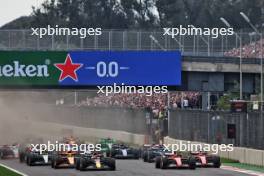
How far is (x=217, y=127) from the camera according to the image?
169 feet

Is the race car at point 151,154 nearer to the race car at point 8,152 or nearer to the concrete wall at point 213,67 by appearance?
the race car at point 8,152

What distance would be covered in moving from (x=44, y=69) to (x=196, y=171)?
2118cm

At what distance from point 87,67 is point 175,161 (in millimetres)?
17418

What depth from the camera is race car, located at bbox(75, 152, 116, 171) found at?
130ft

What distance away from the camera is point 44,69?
191ft

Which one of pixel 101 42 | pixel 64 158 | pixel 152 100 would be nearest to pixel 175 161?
pixel 64 158

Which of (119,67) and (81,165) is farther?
(119,67)

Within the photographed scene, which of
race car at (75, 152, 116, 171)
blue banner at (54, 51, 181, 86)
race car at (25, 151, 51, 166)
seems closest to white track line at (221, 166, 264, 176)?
race car at (75, 152, 116, 171)

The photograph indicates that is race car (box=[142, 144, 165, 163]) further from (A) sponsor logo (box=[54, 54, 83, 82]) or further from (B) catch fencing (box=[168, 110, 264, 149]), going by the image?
(A) sponsor logo (box=[54, 54, 83, 82])

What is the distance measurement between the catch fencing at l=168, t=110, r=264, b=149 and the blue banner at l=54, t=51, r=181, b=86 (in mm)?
3056

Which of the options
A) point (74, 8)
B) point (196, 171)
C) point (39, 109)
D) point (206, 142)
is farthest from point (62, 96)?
point (196, 171)

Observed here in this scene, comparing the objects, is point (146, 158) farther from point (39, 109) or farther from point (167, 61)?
point (39, 109)

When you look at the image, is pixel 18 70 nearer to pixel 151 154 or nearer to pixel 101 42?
pixel 101 42

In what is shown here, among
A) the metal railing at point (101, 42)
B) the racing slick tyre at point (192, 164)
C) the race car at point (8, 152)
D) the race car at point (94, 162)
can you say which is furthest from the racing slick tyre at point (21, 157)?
the metal railing at point (101, 42)
